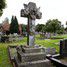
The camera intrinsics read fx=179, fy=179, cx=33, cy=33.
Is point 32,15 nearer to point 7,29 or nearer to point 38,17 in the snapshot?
point 38,17

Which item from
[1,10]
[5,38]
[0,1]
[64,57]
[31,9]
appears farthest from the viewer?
[5,38]

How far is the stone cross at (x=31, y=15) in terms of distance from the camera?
29.7ft

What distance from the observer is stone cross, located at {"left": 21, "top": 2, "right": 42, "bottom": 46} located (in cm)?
905

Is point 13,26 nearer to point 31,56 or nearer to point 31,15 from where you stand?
point 31,15

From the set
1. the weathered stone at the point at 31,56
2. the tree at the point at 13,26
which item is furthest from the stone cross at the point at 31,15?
the tree at the point at 13,26

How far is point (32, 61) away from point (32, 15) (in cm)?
238

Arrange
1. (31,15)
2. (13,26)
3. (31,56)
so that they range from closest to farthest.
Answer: (31,56), (31,15), (13,26)

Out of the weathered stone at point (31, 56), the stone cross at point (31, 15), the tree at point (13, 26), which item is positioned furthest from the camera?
the tree at point (13, 26)

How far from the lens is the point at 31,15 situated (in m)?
9.16

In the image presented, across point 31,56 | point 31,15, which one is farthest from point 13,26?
point 31,56

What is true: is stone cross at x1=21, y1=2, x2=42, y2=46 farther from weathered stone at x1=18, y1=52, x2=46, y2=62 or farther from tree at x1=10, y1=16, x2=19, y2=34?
tree at x1=10, y1=16, x2=19, y2=34

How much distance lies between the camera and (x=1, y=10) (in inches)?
888

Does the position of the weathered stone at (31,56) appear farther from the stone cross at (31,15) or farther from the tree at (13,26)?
the tree at (13,26)

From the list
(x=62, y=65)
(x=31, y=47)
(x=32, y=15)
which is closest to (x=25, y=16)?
(x=32, y=15)
